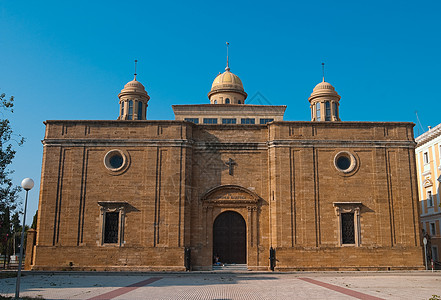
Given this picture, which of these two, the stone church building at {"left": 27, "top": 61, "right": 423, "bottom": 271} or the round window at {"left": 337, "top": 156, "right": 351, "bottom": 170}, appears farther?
the round window at {"left": 337, "top": 156, "right": 351, "bottom": 170}

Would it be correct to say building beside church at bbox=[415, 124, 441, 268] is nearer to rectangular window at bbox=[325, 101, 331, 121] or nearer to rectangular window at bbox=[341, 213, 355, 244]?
rectangular window at bbox=[325, 101, 331, 121]

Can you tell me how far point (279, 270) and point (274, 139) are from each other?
8.12 meters

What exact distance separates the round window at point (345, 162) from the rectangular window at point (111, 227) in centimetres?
1428

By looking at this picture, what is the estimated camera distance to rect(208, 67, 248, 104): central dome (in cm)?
3734

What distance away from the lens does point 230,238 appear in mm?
27047

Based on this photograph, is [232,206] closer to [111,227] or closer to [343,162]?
[111,227]

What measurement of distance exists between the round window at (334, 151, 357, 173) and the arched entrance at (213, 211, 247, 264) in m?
7.10

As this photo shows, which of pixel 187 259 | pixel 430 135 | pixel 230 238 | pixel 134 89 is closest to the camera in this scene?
pixel 187 259

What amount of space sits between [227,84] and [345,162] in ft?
45.5

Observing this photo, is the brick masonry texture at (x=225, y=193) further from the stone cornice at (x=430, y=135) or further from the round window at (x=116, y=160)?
the stone cornice at (x=430, y=135)

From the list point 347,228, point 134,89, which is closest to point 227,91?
point 134,89

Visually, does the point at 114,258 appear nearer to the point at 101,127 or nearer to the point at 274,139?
the point at 101,127

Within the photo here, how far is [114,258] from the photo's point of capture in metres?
25.9

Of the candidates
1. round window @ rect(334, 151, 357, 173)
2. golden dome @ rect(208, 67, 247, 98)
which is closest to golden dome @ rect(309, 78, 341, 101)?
golden dome @ rect(208, 67, 247, 98)
